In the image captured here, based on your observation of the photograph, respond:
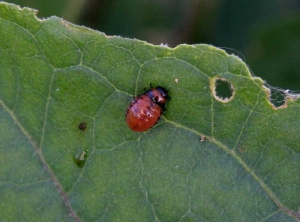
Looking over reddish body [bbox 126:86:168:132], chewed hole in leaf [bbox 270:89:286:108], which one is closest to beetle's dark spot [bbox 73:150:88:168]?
reddish body [bbox 126:86:168:132]

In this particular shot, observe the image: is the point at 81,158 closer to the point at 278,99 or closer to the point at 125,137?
the point at 125,137

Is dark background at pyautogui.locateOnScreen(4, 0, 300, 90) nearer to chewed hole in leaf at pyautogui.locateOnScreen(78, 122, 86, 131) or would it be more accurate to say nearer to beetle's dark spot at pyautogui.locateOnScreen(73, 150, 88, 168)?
chewed hole in leaf at pyautogui.locateOnScreen(78, 122, 86, 131)

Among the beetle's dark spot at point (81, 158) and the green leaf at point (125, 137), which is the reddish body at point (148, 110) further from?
the beetle's dark spot at point (81, 158)

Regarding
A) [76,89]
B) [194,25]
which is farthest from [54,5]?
[76,89]

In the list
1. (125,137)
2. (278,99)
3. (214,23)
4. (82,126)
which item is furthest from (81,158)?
(214,23)

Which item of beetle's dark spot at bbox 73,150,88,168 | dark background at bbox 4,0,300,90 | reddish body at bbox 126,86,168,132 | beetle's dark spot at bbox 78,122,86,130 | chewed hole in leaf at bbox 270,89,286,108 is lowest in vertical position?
beetle's dark spot at bbox 73,150,88,168

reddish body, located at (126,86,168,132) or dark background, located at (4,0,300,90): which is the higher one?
dark background, located at (4,0,300,90)

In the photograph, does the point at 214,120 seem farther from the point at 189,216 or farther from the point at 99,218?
the point at 99,218
